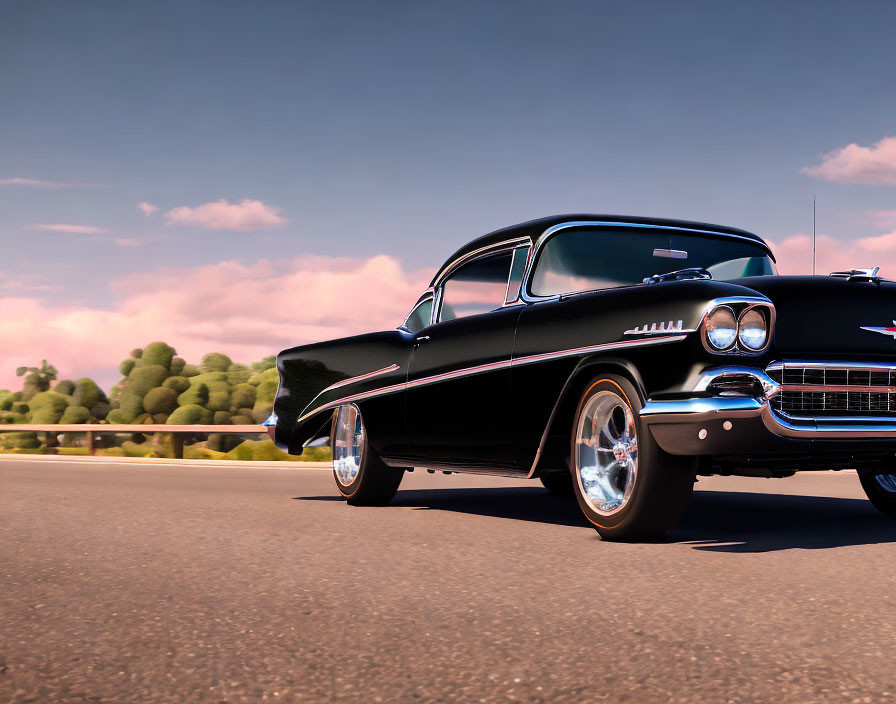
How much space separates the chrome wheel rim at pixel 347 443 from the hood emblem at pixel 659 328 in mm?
3118

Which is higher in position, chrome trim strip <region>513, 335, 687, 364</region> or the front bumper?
chrome trim strip <region>513, 335, 687, 364</region>

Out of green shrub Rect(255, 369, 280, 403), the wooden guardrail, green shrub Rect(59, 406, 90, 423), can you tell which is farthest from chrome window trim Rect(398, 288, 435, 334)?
green shrub Rect(59, 406, 90, 423)

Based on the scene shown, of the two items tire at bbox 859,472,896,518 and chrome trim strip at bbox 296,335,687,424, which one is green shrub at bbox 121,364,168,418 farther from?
tire at bbox 859,472,896,518

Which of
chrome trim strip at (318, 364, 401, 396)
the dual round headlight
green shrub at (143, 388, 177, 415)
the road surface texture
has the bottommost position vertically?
the road surface texture

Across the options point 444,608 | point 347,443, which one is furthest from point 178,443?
point 444,608

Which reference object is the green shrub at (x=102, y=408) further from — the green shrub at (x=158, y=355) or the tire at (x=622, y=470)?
the tire at (x=622, y=470)

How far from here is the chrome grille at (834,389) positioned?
16.9 ft

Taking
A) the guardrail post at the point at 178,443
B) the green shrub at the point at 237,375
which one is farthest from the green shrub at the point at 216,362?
the guardrail post at the point at 178,443

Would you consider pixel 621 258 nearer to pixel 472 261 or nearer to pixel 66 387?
pixel 472 261

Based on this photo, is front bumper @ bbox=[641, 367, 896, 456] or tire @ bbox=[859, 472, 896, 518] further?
tire @ bbox=[859, 472, 896, 518]

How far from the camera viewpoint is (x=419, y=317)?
804cm

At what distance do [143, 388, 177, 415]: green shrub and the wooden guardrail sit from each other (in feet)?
48.5

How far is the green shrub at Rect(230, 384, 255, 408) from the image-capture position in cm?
3278

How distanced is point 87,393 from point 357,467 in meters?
29.1
